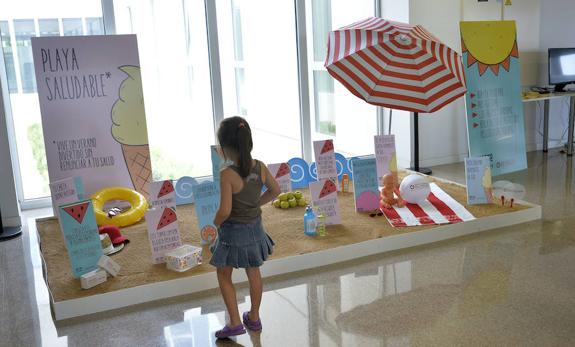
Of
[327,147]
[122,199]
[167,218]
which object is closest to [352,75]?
[327,147]

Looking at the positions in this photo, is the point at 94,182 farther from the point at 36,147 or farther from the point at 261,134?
the point at 261,134

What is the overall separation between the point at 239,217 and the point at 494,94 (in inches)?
127

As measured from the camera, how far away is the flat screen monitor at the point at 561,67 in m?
6.55

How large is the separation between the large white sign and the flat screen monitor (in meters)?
4.60

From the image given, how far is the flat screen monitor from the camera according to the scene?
6.55 m

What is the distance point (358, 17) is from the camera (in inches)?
251

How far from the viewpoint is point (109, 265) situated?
131 inches

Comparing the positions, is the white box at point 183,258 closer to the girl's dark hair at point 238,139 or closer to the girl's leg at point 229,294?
the girl's leg at point 229,294

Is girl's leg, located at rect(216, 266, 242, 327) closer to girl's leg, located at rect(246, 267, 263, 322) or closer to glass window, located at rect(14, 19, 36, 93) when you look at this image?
girl's leg, located at rect(246, 267, 263, 322)

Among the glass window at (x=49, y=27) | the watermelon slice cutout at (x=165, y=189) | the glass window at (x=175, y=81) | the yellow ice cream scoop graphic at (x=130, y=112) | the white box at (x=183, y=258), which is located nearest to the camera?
the white box at (x=183, y=258)

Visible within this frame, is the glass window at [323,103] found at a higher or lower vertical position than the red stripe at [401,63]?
lower

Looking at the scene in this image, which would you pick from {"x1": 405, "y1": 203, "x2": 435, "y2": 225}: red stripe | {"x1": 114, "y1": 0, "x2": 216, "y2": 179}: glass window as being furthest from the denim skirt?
{"x1": 114, "y1": 0, "x2": 216, "y2": 179}: glass window

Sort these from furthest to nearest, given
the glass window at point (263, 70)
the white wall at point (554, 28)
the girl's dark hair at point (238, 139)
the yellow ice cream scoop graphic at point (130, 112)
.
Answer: the white wall at point (554, 28) → the glass window at point (263, 70) → the yellow ice cream scoop graphic at point (130, 112) → the girl's dark hair at point (238, 139)

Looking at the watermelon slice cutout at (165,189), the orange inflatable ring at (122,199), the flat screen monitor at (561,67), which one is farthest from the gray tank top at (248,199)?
the flat screen monitor at (561,67)
